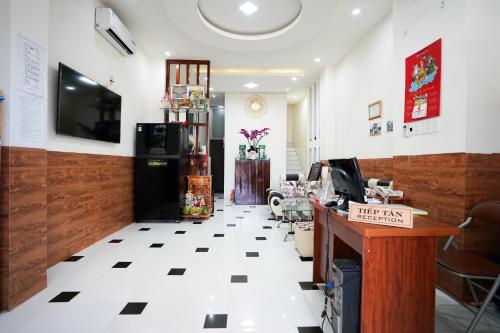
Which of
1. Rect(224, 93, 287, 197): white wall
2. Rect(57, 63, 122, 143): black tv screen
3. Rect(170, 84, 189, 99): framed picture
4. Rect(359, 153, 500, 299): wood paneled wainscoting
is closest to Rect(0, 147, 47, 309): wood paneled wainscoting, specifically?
Rect(57, 63, 122, 143): black tv screen

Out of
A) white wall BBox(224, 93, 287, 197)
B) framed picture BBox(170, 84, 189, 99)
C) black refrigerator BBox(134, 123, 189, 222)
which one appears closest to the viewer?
black refrigerator BBox(134, 123, 189, 222)

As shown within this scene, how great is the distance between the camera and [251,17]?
414 centimetres

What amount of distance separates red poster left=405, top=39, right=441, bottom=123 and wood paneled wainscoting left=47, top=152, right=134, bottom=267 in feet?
12.0

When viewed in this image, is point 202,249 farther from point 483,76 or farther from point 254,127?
point 254,127

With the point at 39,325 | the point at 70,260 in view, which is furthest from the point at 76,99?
the point at 39,325

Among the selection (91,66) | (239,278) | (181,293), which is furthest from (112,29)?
(239,278)

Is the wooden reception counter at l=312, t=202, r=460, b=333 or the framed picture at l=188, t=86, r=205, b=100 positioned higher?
the framed picture at l=188, t=86, r=205, b=100

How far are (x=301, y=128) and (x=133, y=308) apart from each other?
8185mm

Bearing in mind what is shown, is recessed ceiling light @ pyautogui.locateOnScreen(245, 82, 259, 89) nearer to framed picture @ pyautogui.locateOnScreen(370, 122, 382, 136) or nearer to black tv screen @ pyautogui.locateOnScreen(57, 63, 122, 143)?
framed picture @ pyautogui.locateOnScreen(370, 122, 382, 136)

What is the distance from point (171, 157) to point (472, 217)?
403cm

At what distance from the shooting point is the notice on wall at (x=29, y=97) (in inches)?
75.1

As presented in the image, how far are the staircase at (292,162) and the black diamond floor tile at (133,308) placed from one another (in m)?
7.06

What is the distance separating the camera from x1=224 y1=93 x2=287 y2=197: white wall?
25.9ft

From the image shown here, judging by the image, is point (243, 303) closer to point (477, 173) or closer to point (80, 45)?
point (477, 173)
